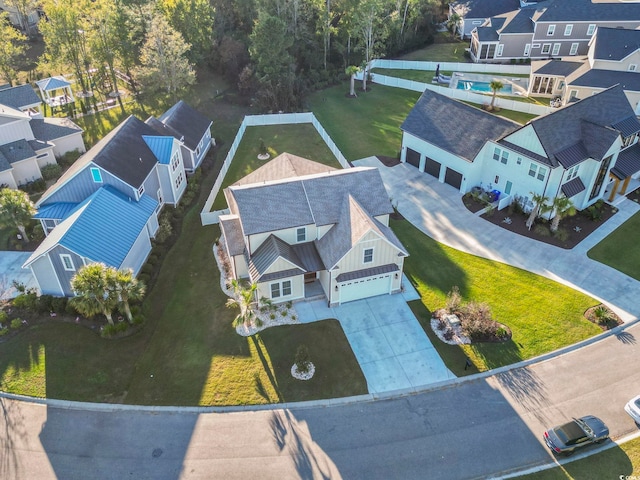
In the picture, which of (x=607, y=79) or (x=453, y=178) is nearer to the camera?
(x=453, y=178)

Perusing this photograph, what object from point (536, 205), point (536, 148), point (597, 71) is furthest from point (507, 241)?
point (597, 71)

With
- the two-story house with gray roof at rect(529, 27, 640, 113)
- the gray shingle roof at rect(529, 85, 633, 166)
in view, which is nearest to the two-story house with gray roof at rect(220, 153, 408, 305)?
the gray shingle roof at rect(529, 85, 633, 166)

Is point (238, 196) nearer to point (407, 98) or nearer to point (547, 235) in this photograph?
point (547, 235)

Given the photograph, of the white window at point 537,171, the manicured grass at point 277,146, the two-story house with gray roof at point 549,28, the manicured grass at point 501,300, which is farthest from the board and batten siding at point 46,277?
the two-story house with gray roof at point 549,28

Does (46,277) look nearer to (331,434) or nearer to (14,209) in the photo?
(14,209)

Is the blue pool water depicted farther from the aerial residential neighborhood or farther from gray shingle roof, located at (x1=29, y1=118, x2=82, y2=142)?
gray shingle roof, located at (x1=29, y1=118, x2=82, y2=142)

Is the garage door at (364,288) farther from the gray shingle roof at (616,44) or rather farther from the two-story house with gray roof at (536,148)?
the gray shingle roof at (616,44)
